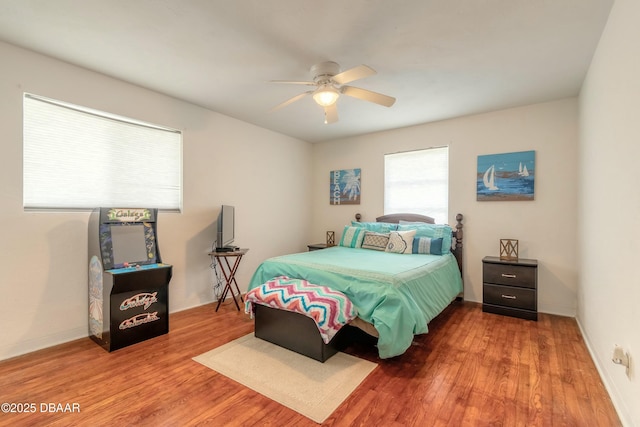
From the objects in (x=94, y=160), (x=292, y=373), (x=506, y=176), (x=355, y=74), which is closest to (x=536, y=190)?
(x=506, y=176)

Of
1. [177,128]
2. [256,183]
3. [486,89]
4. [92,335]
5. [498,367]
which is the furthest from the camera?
[256,183]

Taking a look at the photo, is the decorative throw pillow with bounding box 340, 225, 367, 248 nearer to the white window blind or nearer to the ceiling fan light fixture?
the ceiling fan light fixture

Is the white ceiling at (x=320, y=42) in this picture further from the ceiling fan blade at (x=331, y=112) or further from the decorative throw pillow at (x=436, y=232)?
the decorative throw pillow at (x=436, y=232)

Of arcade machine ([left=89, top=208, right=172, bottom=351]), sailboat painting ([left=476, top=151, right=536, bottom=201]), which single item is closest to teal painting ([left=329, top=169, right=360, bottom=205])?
sailboat painting ([left=476, top=151, right=536, bottom=201])

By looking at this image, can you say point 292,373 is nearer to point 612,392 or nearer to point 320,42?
point 612,392

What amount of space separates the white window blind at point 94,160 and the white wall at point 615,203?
3999 millimetres

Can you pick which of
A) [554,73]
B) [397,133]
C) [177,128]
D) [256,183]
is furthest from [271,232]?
[554,73]

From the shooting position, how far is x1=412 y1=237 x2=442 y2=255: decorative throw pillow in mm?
3748

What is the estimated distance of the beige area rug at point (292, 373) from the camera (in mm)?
1880

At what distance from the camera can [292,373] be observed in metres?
2.19

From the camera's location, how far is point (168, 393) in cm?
195

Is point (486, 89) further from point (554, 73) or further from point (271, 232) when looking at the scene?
point (271, 232)

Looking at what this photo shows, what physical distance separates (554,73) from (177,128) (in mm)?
4082

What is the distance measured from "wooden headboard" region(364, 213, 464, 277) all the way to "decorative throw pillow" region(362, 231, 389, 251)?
519 millimetres
